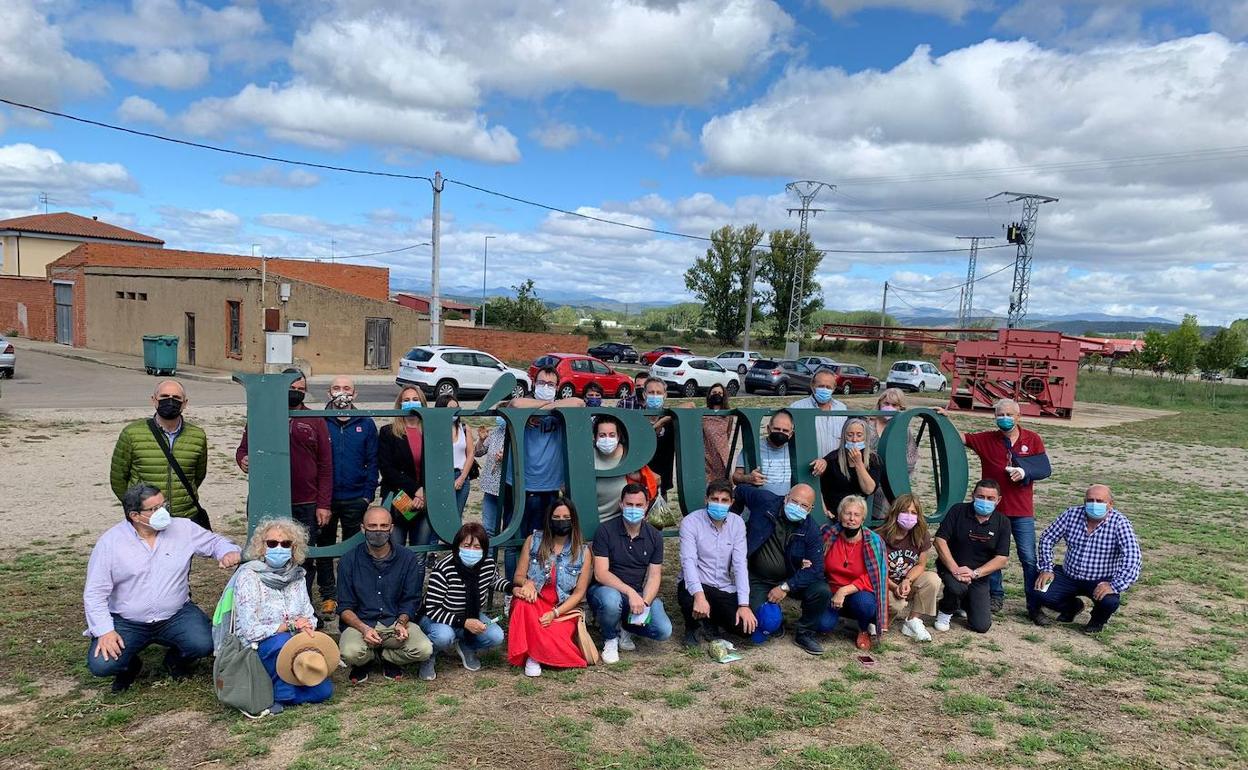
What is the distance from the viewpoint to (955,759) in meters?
4.23

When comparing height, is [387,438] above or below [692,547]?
above

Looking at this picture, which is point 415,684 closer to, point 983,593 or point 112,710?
point 112,710

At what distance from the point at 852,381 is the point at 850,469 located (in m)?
25.9

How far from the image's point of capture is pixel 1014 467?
6.49 metres

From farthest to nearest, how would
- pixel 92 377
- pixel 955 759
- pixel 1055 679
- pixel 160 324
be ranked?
pixel 160 324, pixel 92 377, pixel 1055 679, pixel 955 759

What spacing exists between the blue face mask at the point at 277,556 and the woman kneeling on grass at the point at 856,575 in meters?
3.47

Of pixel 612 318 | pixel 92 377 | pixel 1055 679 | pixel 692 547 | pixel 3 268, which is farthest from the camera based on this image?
pixel 612 318

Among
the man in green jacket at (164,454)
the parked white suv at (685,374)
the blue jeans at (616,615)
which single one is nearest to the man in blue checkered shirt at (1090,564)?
the blue jeans at (616,615)

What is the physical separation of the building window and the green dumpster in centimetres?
237

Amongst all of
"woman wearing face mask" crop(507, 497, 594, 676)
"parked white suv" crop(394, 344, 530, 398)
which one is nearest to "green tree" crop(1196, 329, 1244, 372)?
"parked white suv" crop(394, 344, 530, 398)

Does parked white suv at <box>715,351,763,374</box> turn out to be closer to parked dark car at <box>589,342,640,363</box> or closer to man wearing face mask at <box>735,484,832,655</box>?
parked dark car at <box>589,342,640,363</box>

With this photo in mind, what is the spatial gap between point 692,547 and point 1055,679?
2405mm

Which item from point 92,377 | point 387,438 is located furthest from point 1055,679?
point 92,377

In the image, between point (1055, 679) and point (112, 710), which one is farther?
point (1055, 679)
